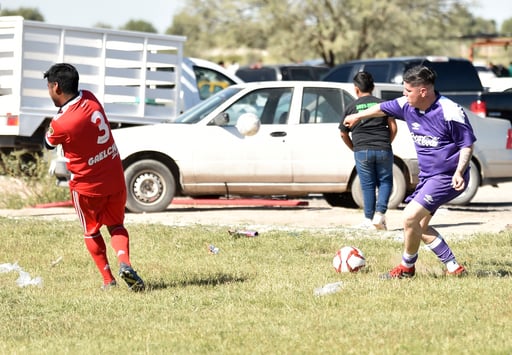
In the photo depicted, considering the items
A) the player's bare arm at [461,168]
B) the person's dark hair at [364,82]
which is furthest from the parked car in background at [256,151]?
the player's bare arm at [461,168]

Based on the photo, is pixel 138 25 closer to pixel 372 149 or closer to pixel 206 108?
pixel 206 108

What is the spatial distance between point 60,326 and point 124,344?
0.81 meters

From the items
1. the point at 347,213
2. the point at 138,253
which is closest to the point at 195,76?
the point at 347,213

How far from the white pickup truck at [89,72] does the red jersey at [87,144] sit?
25.8 feet

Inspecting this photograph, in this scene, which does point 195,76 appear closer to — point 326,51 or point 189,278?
point 189,278

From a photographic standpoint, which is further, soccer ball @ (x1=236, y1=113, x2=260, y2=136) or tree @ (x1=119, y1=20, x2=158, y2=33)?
tree @ (x1=119, y1=20, x2=158, y2=33)

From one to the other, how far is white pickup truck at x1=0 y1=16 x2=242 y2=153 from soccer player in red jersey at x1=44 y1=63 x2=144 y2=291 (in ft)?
25.6

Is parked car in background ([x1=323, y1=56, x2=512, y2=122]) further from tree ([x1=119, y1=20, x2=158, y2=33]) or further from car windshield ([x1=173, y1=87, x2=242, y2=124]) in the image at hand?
tree ([x1=119, y1=20, x2=158, y2=33])

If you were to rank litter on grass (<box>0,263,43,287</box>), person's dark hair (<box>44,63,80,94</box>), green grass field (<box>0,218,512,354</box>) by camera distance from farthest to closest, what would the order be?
1. litter on grass (<box>0,263,43,287</box>)
2. person's dark hair (<box>44,63,80,94</box>)
3. green grass field (<box>0,218,512,354</box>)

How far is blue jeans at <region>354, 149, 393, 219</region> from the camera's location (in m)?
12.3

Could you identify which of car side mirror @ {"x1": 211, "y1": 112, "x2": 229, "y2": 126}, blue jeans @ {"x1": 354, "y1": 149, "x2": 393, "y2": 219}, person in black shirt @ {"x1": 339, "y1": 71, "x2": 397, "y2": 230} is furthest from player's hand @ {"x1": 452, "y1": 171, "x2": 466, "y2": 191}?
car side mirror @ {"x1": 211, "y1": 112, "x2": 229, "y2": 126}

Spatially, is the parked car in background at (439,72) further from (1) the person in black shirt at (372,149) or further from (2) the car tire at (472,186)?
(1) the person in black shirt at (372,149)

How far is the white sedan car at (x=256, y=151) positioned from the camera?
14.5 meters

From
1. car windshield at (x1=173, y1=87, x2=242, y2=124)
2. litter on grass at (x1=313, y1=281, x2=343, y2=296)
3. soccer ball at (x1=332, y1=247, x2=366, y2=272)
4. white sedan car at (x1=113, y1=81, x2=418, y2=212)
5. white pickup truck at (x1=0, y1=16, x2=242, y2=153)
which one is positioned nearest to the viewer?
litter on grass at (x1=313, y1=281, x2=343, y2=296)
